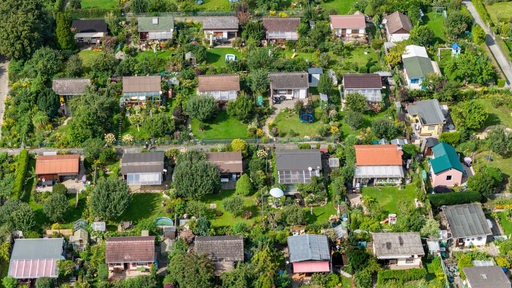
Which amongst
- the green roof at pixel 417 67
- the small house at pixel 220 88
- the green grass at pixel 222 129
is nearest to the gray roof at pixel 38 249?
the green grass at pixel 222 129

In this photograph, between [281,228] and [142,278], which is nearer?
[142,278]

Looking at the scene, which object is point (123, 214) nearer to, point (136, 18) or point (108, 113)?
point (108, 113)

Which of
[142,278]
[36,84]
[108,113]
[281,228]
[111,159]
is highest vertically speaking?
[36,84]

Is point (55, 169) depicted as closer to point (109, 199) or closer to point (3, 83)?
point (109, 199)

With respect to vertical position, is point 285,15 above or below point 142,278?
above

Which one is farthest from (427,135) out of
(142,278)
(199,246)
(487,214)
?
(142,278)

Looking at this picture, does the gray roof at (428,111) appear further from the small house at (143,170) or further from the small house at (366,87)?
the small house at (143,170)
